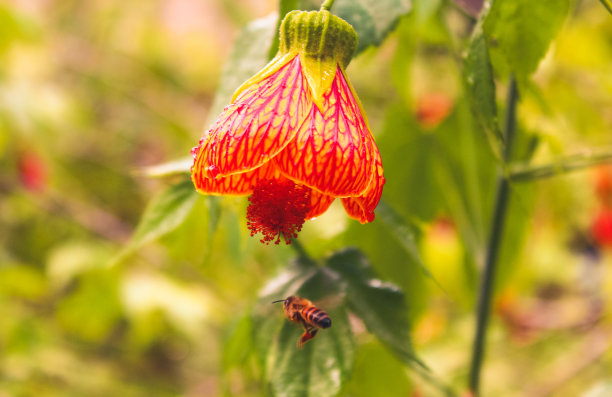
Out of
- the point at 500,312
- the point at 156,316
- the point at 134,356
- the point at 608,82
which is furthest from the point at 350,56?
the point at 134,356

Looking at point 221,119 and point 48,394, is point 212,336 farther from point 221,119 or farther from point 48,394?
point 221,119

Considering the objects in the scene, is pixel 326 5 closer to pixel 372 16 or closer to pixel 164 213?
pixel 372 16

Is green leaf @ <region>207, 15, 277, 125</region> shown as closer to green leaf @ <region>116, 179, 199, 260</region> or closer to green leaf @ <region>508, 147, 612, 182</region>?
green leaf @ <region>116, 179, 199, 260</region>

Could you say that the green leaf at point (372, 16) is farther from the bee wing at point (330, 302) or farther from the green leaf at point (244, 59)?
the bee wing at point (330, 302)

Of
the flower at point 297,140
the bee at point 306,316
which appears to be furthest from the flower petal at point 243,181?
the bee at point 306,316

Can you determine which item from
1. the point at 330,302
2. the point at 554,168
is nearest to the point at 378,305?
the point at 330,302

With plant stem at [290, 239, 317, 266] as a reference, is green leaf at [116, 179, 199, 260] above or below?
above

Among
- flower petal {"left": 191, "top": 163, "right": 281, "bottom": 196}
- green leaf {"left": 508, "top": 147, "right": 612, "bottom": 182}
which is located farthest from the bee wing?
green leaf {"left": 508, "top": 147, "right": 612, "bottom": 182}
